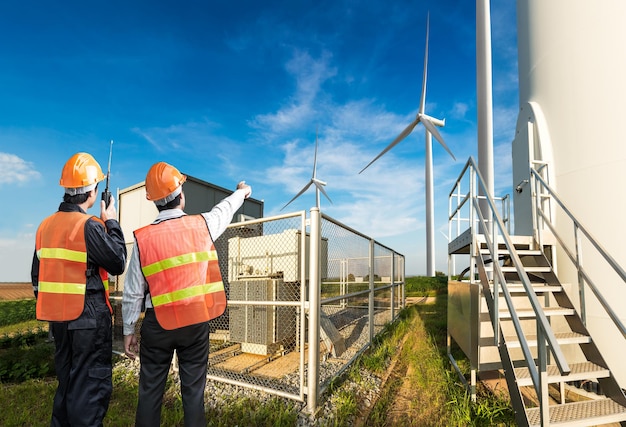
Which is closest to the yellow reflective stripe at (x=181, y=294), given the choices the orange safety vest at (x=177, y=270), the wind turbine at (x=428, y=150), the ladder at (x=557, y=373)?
the orange safety vest at (x=177, y=270)

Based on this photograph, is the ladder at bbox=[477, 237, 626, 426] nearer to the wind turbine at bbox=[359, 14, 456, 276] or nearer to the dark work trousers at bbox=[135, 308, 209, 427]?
the dark work trousers at bbox=[135, 308, 209, 427]

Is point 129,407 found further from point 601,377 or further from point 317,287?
point 601,377

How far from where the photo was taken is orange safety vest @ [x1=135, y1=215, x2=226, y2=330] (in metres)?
2.47

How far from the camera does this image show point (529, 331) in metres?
4.80

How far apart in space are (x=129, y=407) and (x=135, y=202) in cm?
634

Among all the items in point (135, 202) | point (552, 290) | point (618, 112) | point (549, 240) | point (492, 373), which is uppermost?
point (618, 112)

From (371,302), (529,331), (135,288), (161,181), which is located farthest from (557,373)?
(161,181)

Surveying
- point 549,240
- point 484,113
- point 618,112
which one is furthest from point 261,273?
point 484,113

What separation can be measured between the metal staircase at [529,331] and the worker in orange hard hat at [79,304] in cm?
340

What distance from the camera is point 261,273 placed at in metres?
6.93

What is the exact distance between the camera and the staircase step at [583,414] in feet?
10.2

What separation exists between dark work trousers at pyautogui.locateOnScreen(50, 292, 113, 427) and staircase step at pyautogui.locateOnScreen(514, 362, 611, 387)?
3732mm

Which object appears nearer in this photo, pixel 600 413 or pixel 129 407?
pixel 600 413

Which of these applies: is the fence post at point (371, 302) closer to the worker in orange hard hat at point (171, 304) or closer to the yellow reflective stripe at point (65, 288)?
the worker in orange hard hat at point (171, 304)
